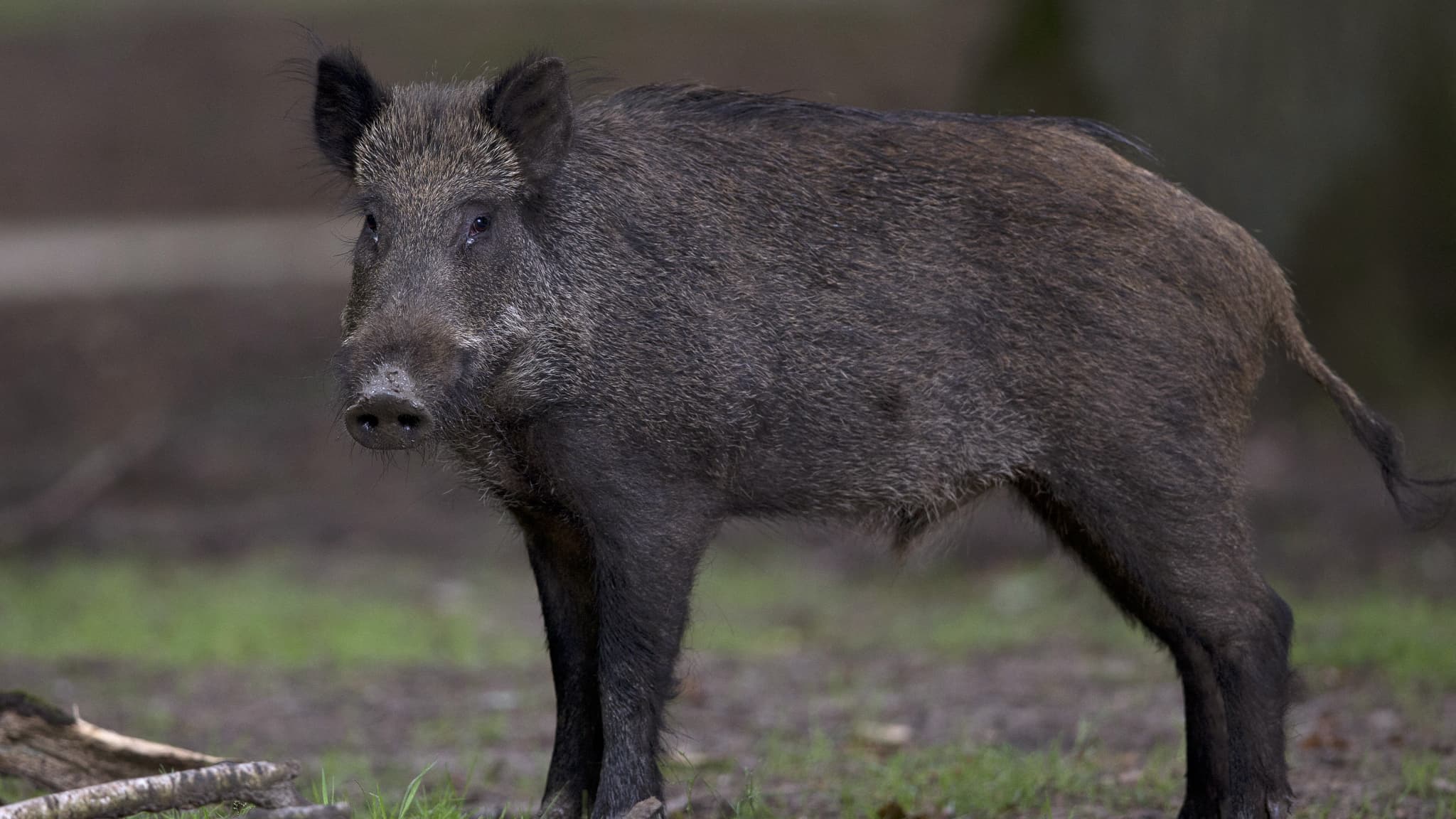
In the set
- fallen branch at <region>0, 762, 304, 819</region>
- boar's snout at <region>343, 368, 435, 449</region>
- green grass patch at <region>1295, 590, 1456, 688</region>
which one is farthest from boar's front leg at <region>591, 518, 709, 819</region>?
green grass patch at <region>1295, 590, 1456, 688</region>

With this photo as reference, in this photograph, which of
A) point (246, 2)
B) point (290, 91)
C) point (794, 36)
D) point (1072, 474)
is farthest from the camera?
point (246, 2)

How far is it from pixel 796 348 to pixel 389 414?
117 cm

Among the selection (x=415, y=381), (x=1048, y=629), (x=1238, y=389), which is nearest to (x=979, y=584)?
(x=1048, y=629)

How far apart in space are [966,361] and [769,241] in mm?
628

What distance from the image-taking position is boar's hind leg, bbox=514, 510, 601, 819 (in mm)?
4660

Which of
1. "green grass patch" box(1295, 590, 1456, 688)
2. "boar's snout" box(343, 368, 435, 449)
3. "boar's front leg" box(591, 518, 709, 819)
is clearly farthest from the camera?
"green grass patch" box(1295, 590, 1456, 688)

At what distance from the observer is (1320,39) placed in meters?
9.34

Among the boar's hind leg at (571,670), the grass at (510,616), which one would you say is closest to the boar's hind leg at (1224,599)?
the boar's hind leg at (571,670)

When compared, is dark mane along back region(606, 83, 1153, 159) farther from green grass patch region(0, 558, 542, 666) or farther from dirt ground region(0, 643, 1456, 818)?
green grass patch region(0, 558, 542, 666)

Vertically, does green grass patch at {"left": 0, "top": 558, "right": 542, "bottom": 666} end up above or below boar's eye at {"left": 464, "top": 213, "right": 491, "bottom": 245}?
below

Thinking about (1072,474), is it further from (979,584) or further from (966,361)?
(979,584)

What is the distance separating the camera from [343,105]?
4613 mm

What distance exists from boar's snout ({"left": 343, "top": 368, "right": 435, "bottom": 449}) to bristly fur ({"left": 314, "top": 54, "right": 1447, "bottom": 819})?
255 mm

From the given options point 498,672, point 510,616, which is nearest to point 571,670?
point 498,672
